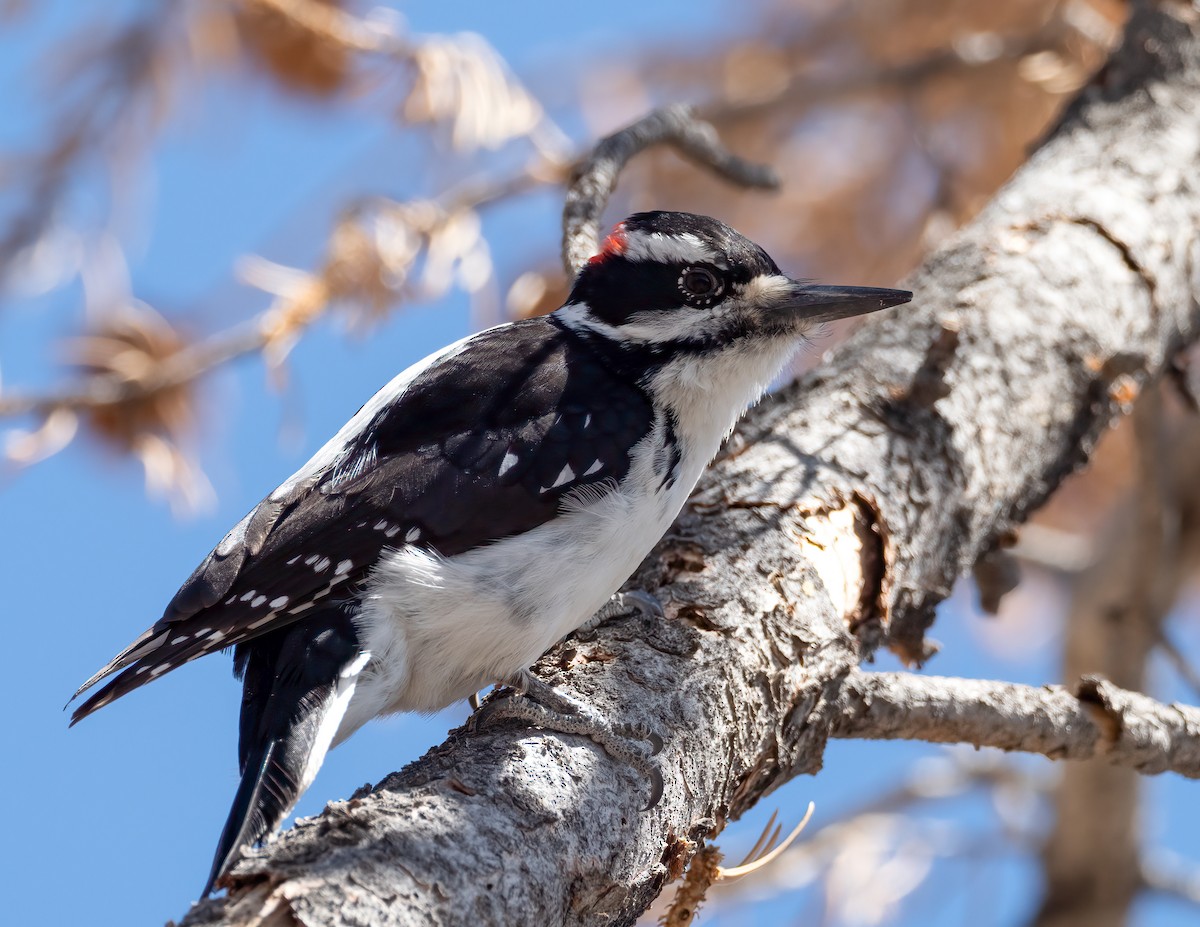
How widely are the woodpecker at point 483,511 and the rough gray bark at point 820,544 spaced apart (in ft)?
0.51

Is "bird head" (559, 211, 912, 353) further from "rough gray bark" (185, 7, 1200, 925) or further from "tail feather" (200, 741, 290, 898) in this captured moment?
"tail feather" (200, 741, 290, 898)

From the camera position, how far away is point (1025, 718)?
2439 millimetres

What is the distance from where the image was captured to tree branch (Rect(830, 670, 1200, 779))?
243 centimetres

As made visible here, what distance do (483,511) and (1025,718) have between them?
1073mm

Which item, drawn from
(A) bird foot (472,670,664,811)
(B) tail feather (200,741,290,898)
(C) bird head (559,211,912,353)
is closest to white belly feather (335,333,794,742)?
(A) bird foot (472,670,664,811)

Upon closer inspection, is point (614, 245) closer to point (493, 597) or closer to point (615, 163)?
point (615, 163)

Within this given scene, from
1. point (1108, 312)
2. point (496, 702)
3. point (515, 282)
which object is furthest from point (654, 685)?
point (515, 282)

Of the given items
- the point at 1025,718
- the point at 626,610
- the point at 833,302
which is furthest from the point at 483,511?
the point at 1025,718

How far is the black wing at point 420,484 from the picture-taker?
2.33 metres

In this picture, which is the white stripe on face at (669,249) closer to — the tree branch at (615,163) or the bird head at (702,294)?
the bird head at (702,294)

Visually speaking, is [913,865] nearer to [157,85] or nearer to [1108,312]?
[1108,312]

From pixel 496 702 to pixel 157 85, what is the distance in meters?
2.52

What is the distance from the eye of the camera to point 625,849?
2020mm

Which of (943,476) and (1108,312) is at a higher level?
(1108,312)
